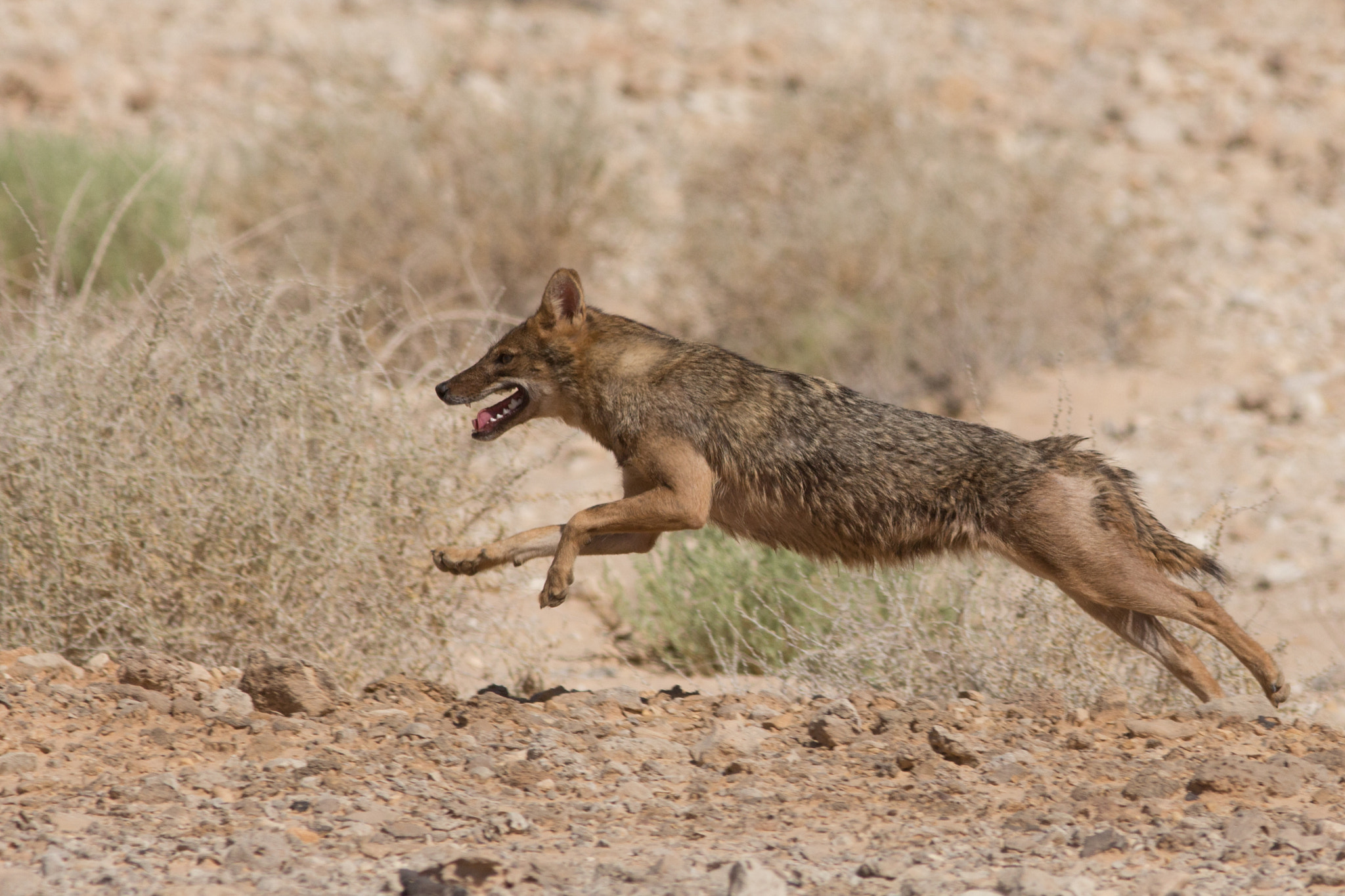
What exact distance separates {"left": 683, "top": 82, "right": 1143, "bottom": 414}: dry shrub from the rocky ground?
650cm

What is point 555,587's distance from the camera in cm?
531

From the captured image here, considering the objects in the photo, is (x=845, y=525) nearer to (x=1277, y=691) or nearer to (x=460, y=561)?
(x=460, y=561)

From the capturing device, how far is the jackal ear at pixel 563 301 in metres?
5.82

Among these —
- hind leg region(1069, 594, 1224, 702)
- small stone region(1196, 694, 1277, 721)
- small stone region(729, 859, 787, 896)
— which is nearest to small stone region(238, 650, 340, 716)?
small stone region(729, 859, 787, 896)

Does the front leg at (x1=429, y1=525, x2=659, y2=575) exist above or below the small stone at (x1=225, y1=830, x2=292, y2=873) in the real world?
above

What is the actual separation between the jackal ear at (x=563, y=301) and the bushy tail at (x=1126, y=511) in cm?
196

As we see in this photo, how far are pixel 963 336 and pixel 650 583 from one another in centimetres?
494

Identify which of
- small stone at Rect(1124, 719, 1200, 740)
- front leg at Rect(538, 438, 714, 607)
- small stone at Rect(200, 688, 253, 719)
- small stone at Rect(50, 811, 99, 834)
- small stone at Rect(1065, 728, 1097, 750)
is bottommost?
small stone at Rect(50, 811, 99, 834)

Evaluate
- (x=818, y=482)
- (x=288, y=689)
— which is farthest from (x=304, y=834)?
(x=818, y=482)

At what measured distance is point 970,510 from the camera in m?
5.41

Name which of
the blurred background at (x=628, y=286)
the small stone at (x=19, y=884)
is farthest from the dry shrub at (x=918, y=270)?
the small stone at (x=19, y=884)

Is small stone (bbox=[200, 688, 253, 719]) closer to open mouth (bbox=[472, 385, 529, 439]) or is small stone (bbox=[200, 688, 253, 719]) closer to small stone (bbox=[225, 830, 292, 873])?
small stone (bbox=[225, 830, 292, 873])

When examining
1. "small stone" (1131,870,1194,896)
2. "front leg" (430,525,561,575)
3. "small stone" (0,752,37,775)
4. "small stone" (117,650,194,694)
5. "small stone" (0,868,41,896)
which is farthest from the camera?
"front leg" (430,525,561,575)

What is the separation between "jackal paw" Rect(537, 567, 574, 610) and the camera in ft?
17.4
